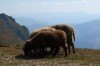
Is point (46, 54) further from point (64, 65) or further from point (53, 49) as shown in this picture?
point (64, 65)

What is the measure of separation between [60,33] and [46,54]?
3633 millimetres

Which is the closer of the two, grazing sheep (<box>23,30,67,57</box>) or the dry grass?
the dry grass

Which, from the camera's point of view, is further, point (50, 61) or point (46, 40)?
point (46, 40)

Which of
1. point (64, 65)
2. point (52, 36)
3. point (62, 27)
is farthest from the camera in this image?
point (62, 27)

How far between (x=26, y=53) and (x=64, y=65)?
9.19 m

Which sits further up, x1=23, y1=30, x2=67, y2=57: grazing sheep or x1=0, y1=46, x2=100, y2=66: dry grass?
x1=23, y1=30, x2=67, y2=57: grazing sheep

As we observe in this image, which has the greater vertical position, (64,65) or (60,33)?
(60,33)

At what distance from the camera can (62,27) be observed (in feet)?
136

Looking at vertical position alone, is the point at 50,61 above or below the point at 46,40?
below

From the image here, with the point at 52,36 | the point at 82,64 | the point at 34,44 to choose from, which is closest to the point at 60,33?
the point at 52,36

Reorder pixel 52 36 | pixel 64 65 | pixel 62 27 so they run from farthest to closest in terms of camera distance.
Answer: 1. pixel 62 27
2. pixel 52 36
3. pixel 64 65

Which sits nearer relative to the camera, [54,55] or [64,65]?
[64,65]

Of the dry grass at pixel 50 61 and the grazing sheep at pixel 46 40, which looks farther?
the grazing sheep at pixel 46 40

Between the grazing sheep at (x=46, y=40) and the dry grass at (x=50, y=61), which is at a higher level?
the grazing sheep at (x=46, y=40)
